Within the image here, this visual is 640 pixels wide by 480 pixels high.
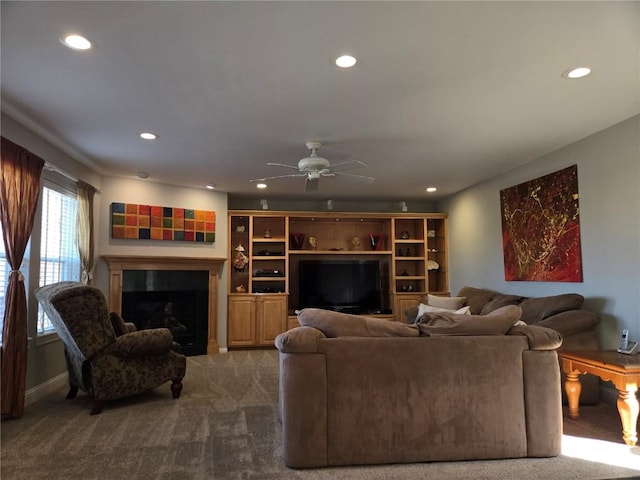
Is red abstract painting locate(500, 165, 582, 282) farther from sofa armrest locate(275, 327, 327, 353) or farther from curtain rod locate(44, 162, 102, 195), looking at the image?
curtain rod locate(44, 162, 102, 195)

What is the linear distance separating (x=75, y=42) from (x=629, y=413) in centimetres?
423

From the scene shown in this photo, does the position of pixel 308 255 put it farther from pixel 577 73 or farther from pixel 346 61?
pixel 577 73

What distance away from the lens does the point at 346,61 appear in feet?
9.23

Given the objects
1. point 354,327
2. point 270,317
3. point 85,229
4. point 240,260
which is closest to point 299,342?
point 354,327

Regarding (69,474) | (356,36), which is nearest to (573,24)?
(356,36)

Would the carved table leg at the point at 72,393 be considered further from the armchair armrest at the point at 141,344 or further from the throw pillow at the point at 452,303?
the throw pillow at the point at 452,303

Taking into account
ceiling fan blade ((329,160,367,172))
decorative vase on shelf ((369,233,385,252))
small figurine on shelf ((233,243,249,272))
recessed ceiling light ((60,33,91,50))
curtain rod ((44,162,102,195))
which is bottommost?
small figurine on shelf ((233,243,249,272))

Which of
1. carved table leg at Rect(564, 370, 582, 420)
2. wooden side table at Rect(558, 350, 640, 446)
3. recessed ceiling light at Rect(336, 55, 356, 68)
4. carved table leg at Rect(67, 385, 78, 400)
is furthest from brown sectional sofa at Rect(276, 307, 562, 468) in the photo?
carved table leg at Rect(67, 385, 78, 400)

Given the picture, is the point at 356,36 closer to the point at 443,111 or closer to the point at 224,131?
the point at 443,111

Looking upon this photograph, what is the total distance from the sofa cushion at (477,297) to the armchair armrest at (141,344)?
3.79m

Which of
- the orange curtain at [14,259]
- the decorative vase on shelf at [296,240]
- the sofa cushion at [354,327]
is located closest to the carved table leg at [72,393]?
the orange curtain at [14,259]

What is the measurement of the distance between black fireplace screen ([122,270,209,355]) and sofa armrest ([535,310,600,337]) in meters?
4.74

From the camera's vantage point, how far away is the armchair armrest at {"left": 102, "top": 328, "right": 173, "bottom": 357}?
3.85m

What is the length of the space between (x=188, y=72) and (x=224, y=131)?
1225 mm
